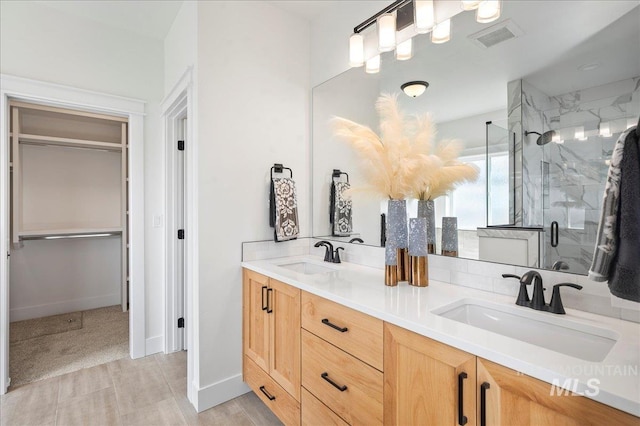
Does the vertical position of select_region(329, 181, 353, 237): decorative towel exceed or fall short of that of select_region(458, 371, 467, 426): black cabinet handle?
it exceeds it

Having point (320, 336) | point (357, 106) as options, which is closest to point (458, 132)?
point (357, 106)

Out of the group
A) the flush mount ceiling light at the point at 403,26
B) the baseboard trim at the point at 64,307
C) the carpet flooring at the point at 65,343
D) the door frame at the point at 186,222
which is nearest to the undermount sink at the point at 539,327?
the flush mount ceiling light at the point at 403,26

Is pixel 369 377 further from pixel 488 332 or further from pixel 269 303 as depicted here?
pixel 269 303

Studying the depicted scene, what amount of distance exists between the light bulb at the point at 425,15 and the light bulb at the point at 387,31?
0.56 ft

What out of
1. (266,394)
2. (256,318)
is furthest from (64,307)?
(266,394)

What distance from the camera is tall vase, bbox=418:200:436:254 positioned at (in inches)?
65.3

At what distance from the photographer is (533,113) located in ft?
4.29

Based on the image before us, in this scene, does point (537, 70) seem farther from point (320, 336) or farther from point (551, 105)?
point (320, 336)

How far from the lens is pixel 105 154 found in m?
3.86

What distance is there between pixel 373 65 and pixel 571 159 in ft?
4.06

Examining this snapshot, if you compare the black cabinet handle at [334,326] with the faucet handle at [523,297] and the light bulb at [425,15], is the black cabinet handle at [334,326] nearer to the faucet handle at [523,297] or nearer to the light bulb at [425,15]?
the faucet handle at [523,297]

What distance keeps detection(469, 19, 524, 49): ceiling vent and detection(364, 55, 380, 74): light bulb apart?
1.91 ft

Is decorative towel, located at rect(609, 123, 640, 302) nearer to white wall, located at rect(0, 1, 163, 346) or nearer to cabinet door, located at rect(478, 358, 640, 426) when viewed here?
cabinet door, located at rect(478, 358, 640, 426)

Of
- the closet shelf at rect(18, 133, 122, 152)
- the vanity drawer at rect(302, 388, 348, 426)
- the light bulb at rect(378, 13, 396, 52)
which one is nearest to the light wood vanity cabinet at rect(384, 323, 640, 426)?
the vanity drawer at rect(302, 388, 348, 426)
